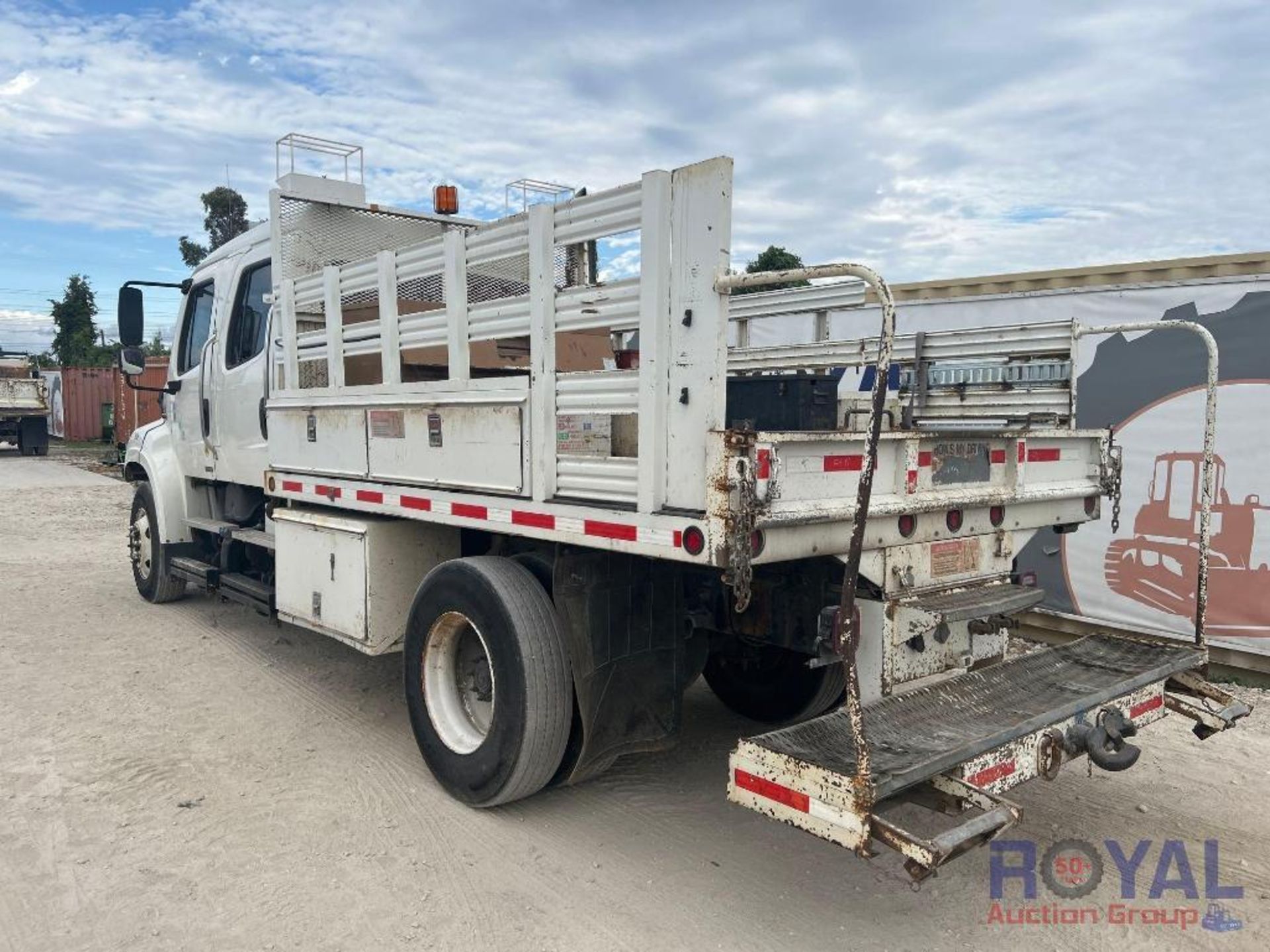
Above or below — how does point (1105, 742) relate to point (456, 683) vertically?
above

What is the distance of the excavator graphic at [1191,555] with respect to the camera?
5.91m

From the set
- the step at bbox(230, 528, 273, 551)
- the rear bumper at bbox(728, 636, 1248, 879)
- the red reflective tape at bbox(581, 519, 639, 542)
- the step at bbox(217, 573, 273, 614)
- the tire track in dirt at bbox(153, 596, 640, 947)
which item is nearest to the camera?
the rear bumper at bbox(728, 636, 1248, 879)

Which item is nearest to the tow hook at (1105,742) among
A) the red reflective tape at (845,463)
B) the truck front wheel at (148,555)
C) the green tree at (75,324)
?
the red reflective tape at (845,463)

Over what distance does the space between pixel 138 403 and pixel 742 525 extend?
75.3 feet

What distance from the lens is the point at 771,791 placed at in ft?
8.77

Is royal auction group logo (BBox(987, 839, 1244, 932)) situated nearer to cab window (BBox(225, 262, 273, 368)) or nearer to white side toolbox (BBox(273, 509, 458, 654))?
white side toolbox (BBox(273, 509, 458, 654))

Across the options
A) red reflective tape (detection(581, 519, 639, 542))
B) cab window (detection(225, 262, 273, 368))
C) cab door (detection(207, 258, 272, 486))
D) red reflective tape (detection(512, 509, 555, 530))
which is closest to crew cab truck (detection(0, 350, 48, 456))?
cab door (detection(207, 258, 272, 486))

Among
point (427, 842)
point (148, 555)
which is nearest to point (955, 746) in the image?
point (427, 842)

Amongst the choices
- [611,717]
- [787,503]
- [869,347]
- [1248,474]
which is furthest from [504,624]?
[1248,474]

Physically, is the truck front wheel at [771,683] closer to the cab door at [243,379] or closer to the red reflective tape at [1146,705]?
the red reflective tape at [1146,705]

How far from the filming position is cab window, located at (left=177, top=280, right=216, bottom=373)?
660 centimetres

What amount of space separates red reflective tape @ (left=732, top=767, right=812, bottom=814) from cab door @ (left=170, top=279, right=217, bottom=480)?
198 inches

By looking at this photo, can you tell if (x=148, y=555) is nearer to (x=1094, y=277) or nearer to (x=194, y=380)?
(x=194, y=380)

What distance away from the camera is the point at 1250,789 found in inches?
165
